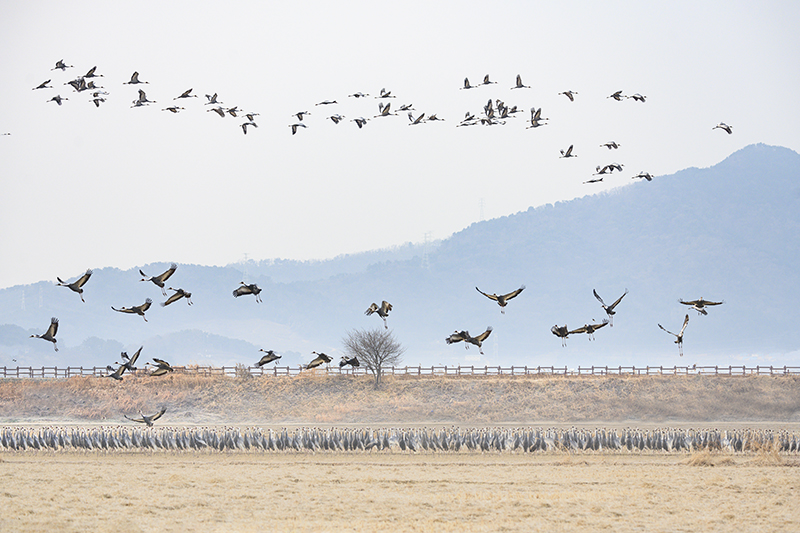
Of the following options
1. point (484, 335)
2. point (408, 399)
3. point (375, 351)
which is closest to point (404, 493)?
point (484, 335)

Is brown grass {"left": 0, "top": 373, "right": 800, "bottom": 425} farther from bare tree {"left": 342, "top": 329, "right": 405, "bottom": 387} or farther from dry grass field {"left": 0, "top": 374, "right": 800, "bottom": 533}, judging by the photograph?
bare tree {"left": 342, "top": 329, "right": 405, "bottom": 387}

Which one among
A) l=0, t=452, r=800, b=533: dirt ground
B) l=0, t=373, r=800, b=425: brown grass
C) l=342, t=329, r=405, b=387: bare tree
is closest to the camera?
l=0, t=452, r=800, b=533: dirt ground

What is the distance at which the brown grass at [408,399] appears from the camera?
2474 inches

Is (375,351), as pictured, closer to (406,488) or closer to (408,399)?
(408,399)

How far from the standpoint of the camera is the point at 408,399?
65812mm

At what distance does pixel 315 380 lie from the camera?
69.5m

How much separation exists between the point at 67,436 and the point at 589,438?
23.8m

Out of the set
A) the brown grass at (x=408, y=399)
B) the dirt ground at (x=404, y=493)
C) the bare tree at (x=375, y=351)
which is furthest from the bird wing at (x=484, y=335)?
the bare tree at (x=375, y=351)

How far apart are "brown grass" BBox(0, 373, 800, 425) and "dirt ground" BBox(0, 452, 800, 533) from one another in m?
24.3

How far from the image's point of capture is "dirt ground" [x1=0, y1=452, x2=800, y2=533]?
23484 mm

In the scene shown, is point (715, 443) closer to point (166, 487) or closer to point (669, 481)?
point (669, 481)

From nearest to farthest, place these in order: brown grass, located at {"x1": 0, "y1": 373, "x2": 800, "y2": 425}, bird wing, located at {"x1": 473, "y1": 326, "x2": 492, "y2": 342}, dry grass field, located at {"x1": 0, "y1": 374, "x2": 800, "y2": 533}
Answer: bird wing, located at {"x1": 473, "y1": 326, "x2": 492, "y2": 342} → dry grass field, located at {"x1": 0, "y1": 374, "x2": 800, "y2": 533} → brown grass, located at {"x1": 0, "y1": 373, "x2": 800, "y2": 425}

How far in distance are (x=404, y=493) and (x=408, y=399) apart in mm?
37387

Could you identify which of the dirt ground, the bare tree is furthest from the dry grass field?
the bare tree
